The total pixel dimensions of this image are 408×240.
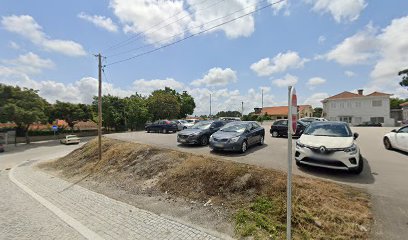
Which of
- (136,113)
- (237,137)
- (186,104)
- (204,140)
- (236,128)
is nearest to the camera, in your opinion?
(237,137)

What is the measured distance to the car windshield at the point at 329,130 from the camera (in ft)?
25.8

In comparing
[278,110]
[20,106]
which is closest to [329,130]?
[20,106]

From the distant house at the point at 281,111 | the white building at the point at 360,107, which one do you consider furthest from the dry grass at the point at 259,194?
the distant house at the point at 281,111

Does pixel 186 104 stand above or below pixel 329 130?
above

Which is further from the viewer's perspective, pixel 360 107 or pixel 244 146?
pixel 360 107

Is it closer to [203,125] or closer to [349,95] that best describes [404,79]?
[349,95]

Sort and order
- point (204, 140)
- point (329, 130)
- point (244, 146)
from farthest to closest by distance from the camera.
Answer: point (204, 140) < point (244, 146) < point (329, 130)

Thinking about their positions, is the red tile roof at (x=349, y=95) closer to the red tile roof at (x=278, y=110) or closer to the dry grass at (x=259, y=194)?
the red tile roof at (x=278, y=110)

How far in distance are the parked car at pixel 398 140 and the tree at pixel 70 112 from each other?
155 ft

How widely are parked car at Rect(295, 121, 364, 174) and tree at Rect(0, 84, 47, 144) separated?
1496 inches

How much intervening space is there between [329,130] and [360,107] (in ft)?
154

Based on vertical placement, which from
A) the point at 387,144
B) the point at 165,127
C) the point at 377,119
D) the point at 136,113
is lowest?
the point at 387,144

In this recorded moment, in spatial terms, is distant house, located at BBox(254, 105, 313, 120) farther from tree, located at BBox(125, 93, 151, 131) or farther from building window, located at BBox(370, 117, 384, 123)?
tree, located at BBox(125, 93, 151, 131)

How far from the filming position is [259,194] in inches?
224
